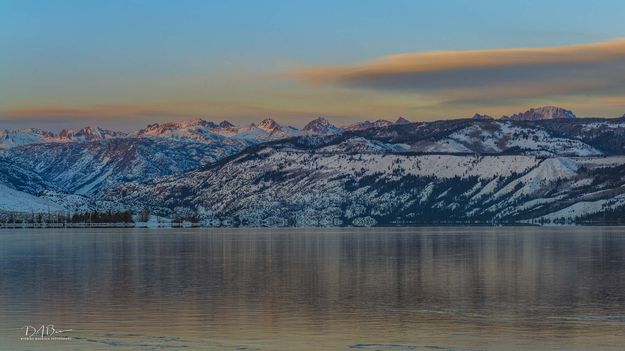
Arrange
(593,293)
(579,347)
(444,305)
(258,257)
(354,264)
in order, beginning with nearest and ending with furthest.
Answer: (579,347), (444,305), (593,293), (354,264), (258,257)

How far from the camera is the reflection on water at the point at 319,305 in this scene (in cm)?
7338

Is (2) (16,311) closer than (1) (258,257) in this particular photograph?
Yes

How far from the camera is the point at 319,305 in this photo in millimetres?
96000

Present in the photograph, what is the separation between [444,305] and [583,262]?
7399 cm

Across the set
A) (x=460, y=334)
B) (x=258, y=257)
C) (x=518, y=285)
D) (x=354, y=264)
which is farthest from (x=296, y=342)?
(x=258, y=257)

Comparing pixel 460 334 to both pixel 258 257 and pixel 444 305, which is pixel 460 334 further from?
pixel 258 257

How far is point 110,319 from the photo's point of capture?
8512 cm

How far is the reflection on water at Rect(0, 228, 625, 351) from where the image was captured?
241 feet
